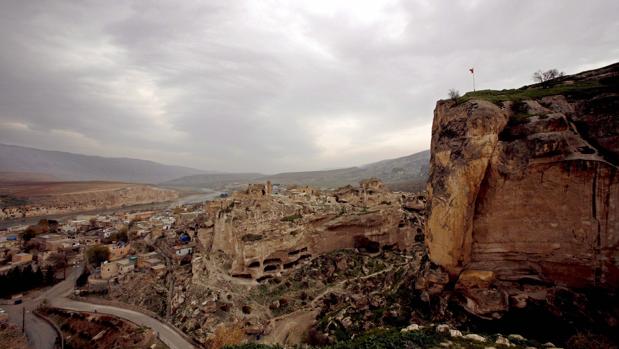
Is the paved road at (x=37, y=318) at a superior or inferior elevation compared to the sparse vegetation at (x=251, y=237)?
inferior

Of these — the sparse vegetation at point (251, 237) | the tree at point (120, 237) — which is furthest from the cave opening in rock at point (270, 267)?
the tree at point (120, 237)

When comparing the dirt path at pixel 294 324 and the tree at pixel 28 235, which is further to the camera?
the tree at pixel 28 235

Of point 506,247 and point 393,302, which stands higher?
point 506,247

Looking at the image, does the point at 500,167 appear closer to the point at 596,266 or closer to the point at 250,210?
the point at 596,266

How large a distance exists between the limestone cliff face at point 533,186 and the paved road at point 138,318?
22316mm

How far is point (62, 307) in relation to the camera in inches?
1361

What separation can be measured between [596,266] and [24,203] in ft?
525

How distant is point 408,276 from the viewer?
71.3 feet

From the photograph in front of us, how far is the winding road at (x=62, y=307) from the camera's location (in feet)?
83.9

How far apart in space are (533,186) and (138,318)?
35.2 meters

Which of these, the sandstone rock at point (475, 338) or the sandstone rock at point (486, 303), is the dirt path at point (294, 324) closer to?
the sandstone rock at point (486, 303)

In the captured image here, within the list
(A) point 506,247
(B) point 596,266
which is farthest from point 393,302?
(B) point 596,266

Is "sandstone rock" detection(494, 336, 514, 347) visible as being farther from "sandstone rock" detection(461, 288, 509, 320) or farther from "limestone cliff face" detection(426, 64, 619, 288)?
"limestone cliff face" detection(426, 64, 619, 288)

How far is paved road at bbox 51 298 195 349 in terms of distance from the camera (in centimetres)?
2462
